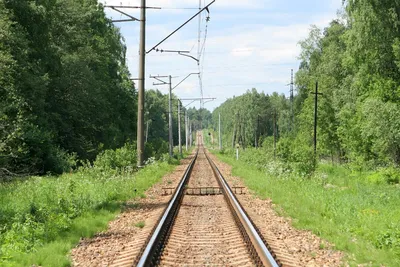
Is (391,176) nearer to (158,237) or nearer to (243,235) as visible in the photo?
(243,235)

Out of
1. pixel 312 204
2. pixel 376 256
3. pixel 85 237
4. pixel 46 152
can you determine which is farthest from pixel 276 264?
pixel 46 152

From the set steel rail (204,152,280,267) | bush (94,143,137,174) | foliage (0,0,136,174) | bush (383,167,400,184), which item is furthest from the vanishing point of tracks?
bush (383,167,400,184)

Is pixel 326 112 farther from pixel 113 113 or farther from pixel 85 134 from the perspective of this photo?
pixel 85 134

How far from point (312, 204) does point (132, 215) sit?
506 cm

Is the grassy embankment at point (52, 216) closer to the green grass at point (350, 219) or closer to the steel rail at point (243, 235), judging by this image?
the steel rail at point (243, 235)

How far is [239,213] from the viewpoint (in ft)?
38.4

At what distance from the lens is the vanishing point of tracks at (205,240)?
7.66 metres

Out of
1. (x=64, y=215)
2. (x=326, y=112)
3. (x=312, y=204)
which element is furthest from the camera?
(x=326, y=112)

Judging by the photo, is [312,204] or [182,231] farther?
[312,204]

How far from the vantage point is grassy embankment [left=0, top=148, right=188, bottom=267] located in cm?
820

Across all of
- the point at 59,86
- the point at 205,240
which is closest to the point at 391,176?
the point at 205,240

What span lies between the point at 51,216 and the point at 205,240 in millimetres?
3797

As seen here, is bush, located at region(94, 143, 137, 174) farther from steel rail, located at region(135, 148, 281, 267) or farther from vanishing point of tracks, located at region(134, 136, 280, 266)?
steel rail, located at region(135, 148, 281, 267)

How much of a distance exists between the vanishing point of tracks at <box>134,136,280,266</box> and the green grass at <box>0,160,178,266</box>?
150 centimetres
